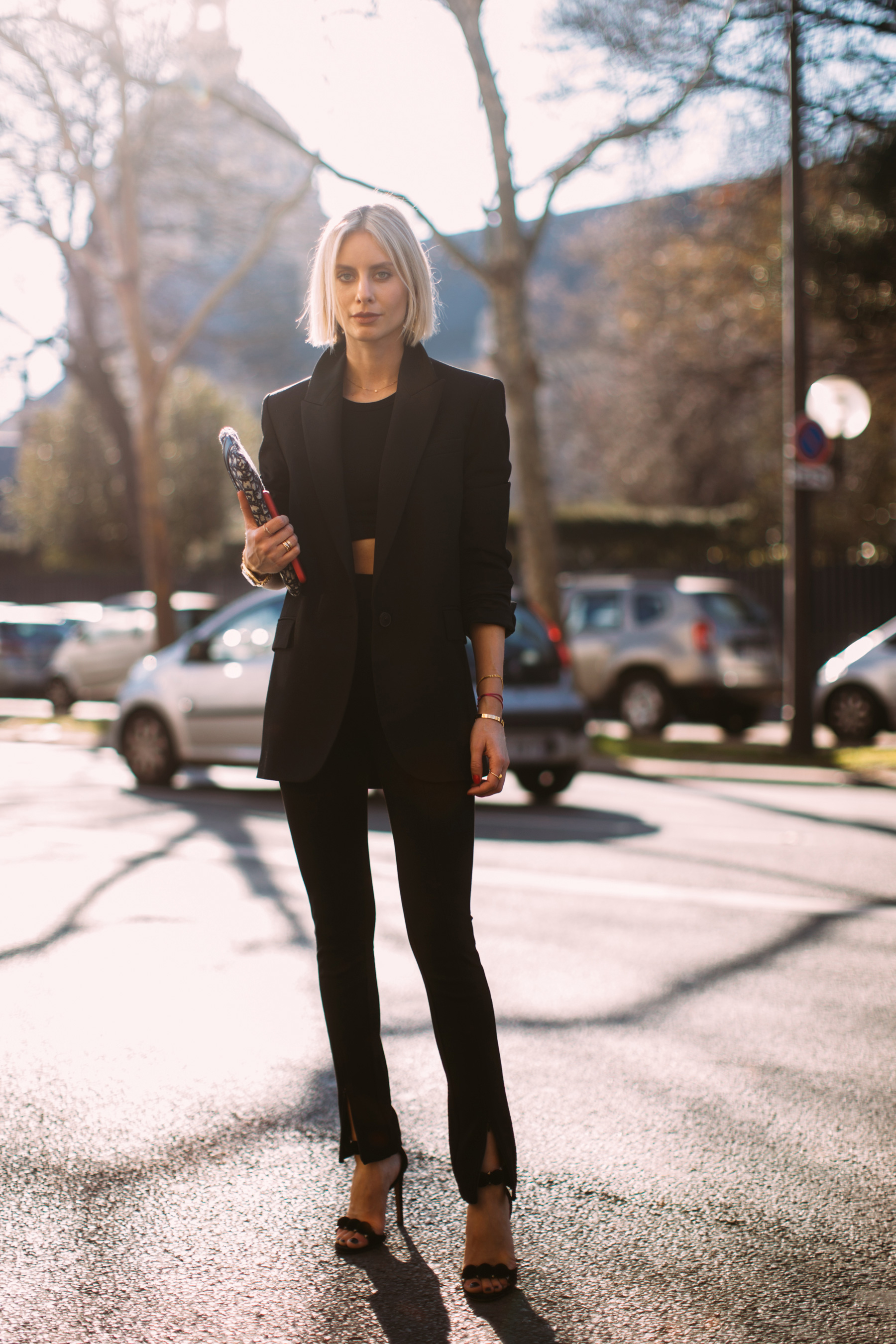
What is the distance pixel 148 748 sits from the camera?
11172mm

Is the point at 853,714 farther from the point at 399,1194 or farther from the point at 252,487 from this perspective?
the point at 252,487

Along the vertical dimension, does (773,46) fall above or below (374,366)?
above

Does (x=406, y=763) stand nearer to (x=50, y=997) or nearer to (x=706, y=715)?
(x=50, y=997)

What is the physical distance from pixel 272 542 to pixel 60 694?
19173 mm

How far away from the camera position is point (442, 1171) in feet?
10.6

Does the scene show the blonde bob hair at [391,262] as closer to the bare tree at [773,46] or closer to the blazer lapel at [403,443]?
the blazer lapel at [403,443]

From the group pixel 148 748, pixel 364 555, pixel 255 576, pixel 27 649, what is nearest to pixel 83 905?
pixel 255 576

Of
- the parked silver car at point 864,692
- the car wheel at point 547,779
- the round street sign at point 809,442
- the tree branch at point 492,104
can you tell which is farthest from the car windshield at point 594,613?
the car wheel at point 547,779

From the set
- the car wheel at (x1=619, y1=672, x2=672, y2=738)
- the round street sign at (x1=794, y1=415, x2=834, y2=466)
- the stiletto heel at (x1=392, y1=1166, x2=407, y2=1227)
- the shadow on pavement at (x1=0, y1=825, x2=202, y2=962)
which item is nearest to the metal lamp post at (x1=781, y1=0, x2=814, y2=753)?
the round street sign at (x1=794, y1=415, x2=834, y2=466)

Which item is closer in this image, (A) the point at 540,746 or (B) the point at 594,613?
(A) the point at 540,746

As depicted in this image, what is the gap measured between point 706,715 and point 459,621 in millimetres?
13501

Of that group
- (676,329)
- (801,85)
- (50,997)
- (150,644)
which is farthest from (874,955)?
(676,329)

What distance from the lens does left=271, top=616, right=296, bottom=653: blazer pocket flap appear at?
284cm

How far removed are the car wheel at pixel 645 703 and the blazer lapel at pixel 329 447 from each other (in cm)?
1321
